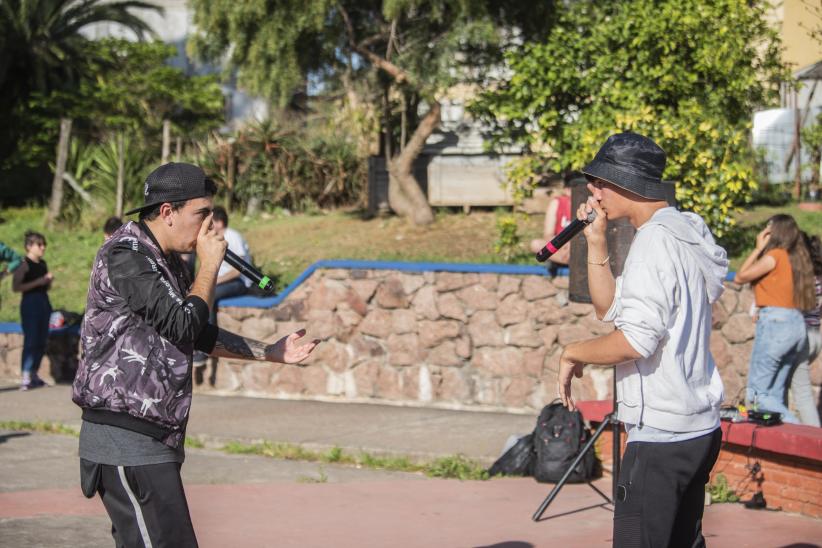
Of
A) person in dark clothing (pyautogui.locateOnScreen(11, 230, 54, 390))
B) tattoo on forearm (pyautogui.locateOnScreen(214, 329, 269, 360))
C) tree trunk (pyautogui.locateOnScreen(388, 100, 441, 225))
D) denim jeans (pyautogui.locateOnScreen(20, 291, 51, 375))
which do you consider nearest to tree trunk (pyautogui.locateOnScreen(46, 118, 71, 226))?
tree trunk (pyautogui.locateOnScreen(388, 100, 441, 225))

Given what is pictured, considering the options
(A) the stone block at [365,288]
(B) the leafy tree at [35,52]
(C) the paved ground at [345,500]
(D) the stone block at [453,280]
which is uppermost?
(B) the leafy tree at [35,52]

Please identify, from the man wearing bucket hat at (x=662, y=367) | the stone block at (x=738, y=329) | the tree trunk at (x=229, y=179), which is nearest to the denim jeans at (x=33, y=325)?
the tree trunk at (x=229, y=179)

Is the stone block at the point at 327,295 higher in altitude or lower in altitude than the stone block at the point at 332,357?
higher

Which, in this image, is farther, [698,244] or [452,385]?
[452,385]

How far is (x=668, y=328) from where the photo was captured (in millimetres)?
3684

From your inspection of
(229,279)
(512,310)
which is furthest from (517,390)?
(229,279)

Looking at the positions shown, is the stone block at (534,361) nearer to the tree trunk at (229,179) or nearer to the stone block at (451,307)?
the stone block at (451,307)

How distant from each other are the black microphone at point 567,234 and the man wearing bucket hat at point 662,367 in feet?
0.72

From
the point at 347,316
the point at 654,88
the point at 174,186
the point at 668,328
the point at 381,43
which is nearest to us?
the point at 668,328

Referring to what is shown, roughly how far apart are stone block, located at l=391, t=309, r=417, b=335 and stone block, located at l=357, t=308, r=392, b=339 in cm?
5

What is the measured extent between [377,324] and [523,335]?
1497 millimetres

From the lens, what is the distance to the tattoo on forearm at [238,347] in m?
4.20

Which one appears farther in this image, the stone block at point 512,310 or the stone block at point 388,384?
the stone block at point 388,384

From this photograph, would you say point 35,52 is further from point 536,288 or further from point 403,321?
point 536,288
